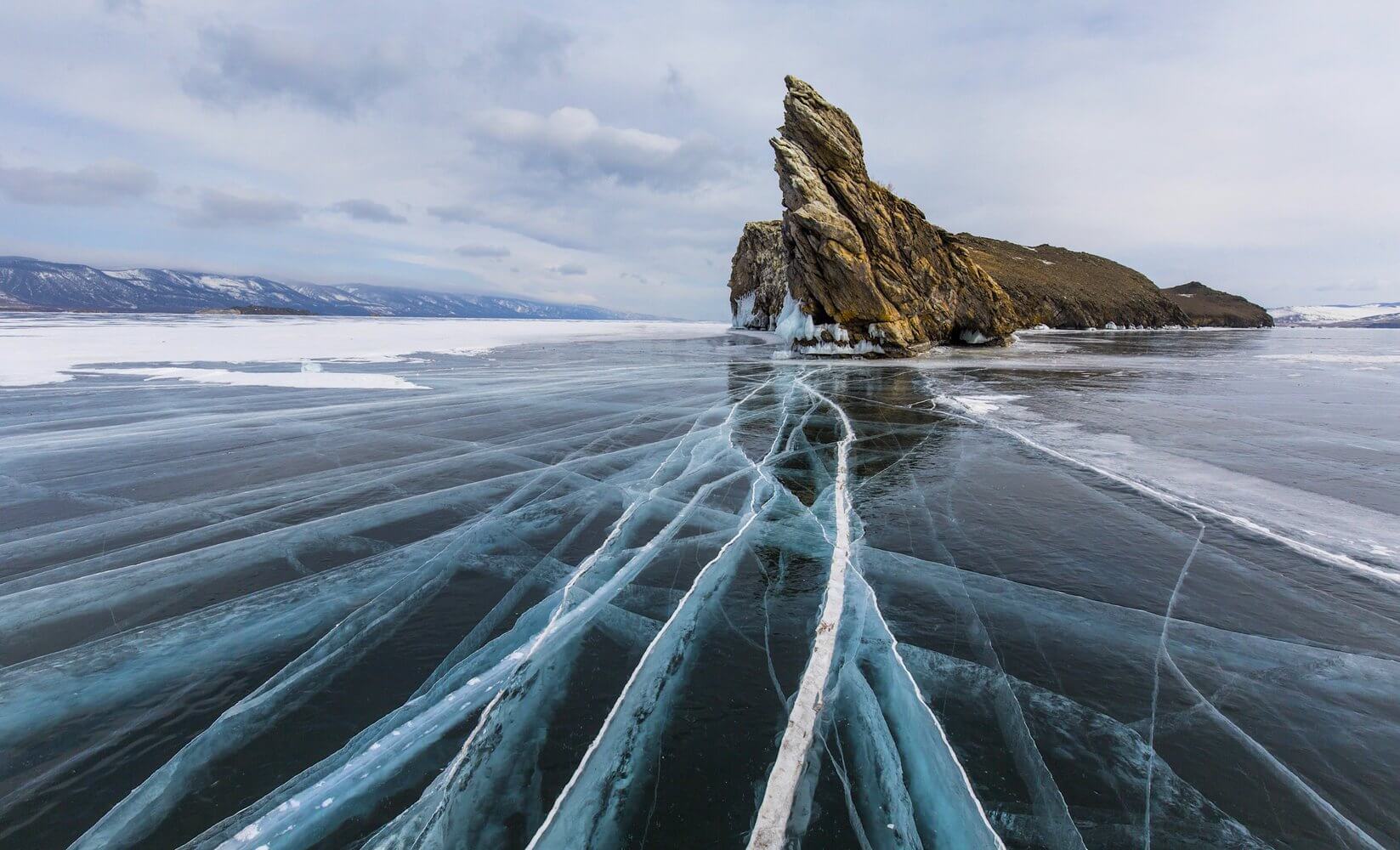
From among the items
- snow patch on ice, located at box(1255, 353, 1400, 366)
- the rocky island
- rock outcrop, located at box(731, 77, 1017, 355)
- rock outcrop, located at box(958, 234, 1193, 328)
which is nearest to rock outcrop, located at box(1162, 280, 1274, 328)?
rock outcrop, located at box(958, 234, 1193, 328)

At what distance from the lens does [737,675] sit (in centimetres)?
372

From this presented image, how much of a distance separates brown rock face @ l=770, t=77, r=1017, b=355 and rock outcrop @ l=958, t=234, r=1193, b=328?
162 ft

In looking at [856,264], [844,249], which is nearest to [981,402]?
[856,264]

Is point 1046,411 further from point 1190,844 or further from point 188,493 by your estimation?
point 188,493

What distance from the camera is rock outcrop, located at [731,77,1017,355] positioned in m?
31.1

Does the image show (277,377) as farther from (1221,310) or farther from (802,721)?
(1221,310)

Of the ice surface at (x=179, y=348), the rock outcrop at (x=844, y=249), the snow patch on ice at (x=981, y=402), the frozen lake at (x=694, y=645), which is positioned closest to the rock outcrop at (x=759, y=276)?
the rock outcrop at (x=844, y=249)

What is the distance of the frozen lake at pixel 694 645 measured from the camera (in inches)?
108

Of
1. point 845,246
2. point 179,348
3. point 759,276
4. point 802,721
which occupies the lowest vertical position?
point 802,721

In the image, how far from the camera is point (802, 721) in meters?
3.35

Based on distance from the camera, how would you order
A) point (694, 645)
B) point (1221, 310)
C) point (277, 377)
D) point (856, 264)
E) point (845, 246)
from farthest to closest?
point (1221, 310), point (845, 246), point (856, 264), point (277, 377), point (694, 645)

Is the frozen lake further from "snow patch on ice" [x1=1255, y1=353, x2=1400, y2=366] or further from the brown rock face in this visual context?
"snow patch on ice" [x1=1255, y1=353, x2=1400, y2=366]

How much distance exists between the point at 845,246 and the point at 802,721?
3091 cm

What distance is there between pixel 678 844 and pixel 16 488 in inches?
425
